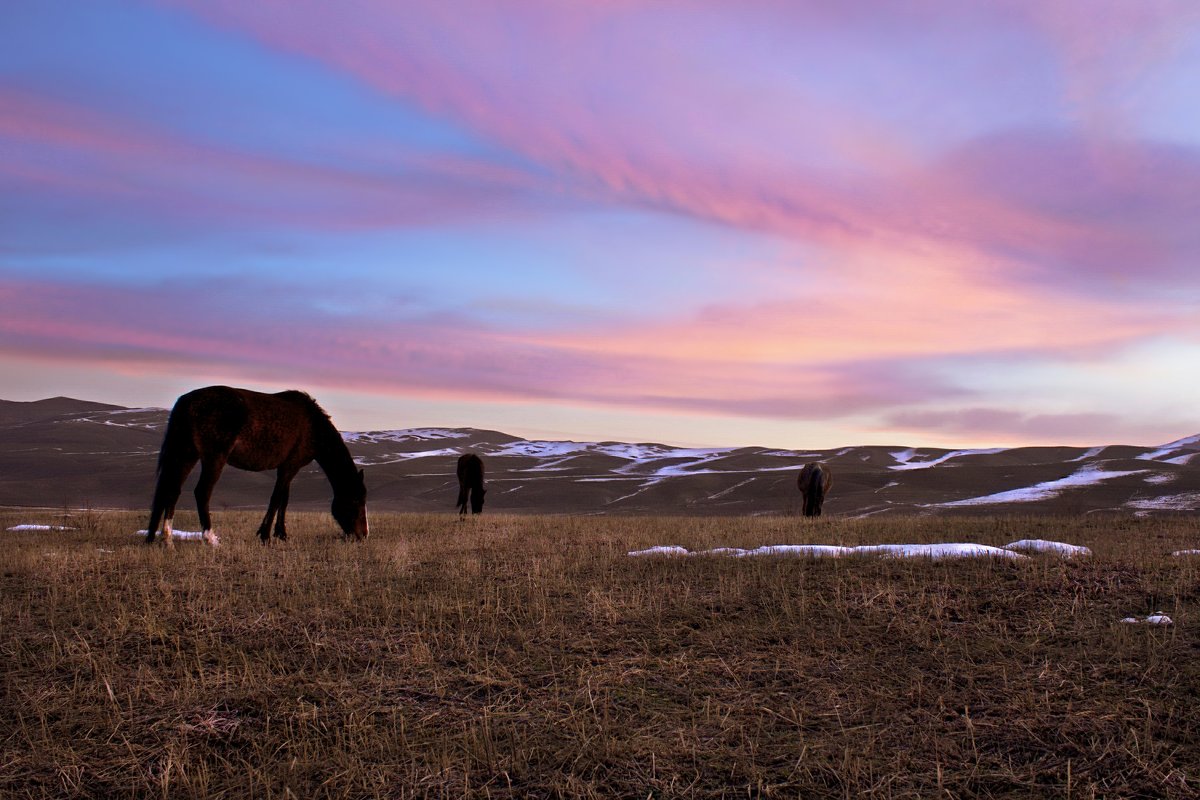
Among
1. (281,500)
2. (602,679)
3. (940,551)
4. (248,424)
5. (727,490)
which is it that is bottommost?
(727,490)

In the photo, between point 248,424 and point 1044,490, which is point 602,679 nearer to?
point 248,424

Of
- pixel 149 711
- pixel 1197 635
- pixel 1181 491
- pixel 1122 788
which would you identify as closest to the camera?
pixel 1122 788

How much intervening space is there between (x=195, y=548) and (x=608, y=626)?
8.52 metres

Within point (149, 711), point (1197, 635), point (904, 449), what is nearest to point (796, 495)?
point (1197, 635)

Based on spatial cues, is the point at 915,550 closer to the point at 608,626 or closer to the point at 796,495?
the point at 608,626

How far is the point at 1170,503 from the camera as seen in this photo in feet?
136

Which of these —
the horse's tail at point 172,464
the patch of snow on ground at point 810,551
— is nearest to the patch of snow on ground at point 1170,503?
the patch of snow on ground at point 810,551

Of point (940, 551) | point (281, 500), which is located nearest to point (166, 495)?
point (281, 500)

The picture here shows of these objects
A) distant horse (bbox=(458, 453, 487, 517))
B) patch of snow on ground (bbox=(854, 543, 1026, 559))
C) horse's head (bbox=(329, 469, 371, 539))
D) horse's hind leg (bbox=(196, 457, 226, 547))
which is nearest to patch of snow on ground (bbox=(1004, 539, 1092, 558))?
patch of snow on ground (bbox=(854, 543, 1026, 559))

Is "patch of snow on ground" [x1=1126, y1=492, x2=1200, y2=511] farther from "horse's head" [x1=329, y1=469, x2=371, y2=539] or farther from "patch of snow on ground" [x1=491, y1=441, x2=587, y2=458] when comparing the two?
"patch of snow on ground" [x1=491, y1=441, x2=587, y2=458]

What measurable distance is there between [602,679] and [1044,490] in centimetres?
5554

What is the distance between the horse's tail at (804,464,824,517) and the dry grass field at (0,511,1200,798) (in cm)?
1679

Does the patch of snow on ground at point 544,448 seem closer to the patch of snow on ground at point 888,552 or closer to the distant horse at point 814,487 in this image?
the distant horse at point 814,487

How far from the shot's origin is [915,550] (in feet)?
37.4
